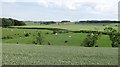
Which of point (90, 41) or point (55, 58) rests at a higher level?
point (55, 58)

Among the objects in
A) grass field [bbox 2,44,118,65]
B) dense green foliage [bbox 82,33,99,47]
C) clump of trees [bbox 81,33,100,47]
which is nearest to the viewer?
grass field [bbox 2,44,118,65]

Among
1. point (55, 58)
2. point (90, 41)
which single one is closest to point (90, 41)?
point (90, 41)

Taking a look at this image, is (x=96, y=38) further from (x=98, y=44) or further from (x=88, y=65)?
(x=88, y=65)

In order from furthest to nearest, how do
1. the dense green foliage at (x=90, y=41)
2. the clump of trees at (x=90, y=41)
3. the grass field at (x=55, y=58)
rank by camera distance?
the dense green foliage at (x=90, y=41), the clump of trees at (x=90, y=41), the grass field at (x=55, y=58)

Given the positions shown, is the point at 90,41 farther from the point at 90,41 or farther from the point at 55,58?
the point at 55,58

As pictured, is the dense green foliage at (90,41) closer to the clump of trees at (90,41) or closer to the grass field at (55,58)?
the clump of trees at (90,41)

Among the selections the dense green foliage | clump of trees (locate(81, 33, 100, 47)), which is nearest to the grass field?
clump of trees (locate(81, 33, 100, 47))

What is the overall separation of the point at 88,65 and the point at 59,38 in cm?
11342

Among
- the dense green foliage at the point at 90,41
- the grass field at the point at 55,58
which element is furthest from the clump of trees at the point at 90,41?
the grass field at the point at 55,58

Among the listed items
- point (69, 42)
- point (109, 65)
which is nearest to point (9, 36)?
point (69, 42)

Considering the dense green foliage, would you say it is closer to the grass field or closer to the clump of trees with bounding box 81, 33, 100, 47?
the clump of trees with bounding box 81, 33, 100, 47

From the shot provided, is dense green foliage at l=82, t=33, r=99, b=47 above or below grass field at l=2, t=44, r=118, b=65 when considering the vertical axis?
below

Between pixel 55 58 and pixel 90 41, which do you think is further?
pixel 90 41

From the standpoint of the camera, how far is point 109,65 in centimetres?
3041
